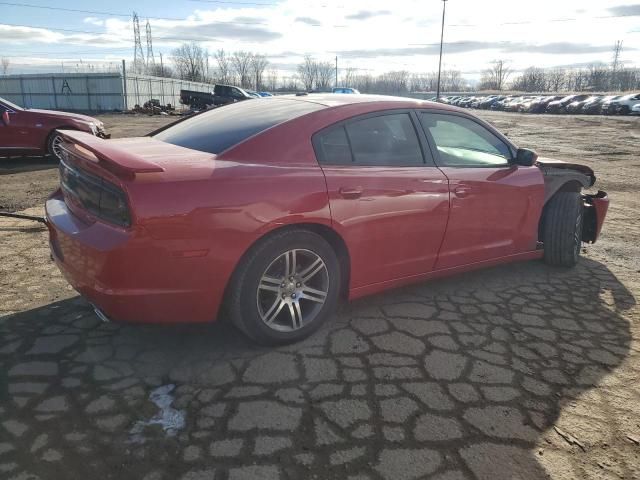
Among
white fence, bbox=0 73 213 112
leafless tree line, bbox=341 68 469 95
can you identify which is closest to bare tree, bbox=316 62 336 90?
leafless tree line, bbox=341 68 469 95

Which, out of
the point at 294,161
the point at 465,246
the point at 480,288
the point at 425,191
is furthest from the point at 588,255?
the point at 294,161

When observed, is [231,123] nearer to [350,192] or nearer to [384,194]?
[350,192]

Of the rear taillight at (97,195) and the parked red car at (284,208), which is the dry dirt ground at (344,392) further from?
the rear taillight at (97,195)

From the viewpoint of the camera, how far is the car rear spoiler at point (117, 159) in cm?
254

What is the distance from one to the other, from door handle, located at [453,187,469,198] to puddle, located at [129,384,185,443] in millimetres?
2344

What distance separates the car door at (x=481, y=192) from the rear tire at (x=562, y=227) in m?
0.25

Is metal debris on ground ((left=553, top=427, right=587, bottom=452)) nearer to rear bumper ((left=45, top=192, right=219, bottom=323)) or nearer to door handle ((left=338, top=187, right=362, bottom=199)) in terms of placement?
door handle ((left=338, top=187, right=362, bottom=199))

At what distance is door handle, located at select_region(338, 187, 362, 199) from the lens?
3100mm

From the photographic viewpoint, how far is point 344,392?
2.66m

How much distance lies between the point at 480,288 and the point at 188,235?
2586 mm

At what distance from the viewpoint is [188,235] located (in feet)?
8.54

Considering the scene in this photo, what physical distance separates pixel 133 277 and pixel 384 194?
1.62 meters

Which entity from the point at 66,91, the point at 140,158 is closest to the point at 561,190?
the point at 140,158

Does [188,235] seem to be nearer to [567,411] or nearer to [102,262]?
[102,262]
